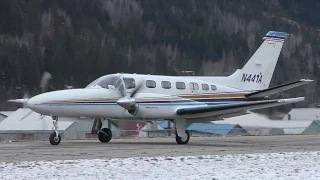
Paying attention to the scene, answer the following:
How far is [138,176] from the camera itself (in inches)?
546

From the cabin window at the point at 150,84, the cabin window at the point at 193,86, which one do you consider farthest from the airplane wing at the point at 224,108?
the cabin window at the point at 193,86

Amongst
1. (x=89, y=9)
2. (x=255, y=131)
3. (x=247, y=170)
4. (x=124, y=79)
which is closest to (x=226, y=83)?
(x=124, y=79)

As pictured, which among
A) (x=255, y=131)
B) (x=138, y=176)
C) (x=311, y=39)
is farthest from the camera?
(x=311, y=39)

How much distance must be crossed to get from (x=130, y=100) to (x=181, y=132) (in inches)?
125

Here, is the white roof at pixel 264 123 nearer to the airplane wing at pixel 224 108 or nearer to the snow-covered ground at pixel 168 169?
the airplane wing at pixel 224 108

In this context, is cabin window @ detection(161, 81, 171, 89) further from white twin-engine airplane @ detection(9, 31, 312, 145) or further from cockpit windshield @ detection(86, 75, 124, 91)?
cockpit windshield @ detection(86, 75, 124, 91)

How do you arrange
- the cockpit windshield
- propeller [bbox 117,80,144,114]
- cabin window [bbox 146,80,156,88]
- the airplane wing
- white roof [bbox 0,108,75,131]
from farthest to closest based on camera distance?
white roof [bbox 0,108,75,131]
cabin window [bbox 146,80,156,88]
the airplane wing
the cockpit windshield
propeller [bbox 117,80,144,114]

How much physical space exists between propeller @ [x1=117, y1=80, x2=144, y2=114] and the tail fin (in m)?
7.54

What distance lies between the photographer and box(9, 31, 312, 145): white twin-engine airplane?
24.4 meters

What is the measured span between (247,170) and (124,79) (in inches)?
460

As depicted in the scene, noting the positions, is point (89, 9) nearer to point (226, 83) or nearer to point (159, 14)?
point (159, 14)

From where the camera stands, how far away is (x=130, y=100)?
82.3ft

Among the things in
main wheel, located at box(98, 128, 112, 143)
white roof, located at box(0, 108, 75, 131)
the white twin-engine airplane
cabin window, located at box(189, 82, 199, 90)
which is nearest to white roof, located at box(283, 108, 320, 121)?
white roof, located at box(0, 108, 75, 131)

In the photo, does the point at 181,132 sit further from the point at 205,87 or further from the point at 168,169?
the point at 168,169
